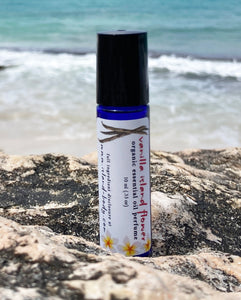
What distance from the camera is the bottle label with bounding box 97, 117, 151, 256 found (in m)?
1.12

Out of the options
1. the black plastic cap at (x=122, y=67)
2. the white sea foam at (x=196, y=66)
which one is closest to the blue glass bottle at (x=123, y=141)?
the black plastic cap at (x=122, y=67)

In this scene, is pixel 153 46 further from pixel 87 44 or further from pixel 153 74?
pixel 153 74

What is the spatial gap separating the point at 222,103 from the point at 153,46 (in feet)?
17.6

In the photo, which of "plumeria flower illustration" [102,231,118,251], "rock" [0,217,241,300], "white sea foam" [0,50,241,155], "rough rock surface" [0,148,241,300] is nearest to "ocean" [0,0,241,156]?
"white sea foam" [0,50,241,155]

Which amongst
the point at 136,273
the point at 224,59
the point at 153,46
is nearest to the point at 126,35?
the point at 136,273

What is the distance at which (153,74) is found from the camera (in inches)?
328

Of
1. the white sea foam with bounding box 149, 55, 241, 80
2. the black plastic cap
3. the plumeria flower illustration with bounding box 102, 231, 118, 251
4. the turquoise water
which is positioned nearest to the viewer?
the black plastic cap

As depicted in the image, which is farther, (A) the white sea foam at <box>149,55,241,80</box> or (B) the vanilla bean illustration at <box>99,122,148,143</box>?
(A) the white sea foam at <box>149,55,241,80</box>

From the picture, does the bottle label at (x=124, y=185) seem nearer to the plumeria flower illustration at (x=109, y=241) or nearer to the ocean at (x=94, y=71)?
the plumeria flower illustration at (x=109, y=241)

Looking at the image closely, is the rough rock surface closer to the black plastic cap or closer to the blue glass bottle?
the blue glass bottle

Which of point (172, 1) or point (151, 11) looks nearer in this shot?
point (151, 11)

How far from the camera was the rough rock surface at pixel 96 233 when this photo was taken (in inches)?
28.5

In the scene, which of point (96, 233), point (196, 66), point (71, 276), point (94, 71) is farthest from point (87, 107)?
point (71, 276)

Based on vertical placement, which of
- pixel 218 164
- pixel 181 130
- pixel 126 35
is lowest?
pixel 181 130
